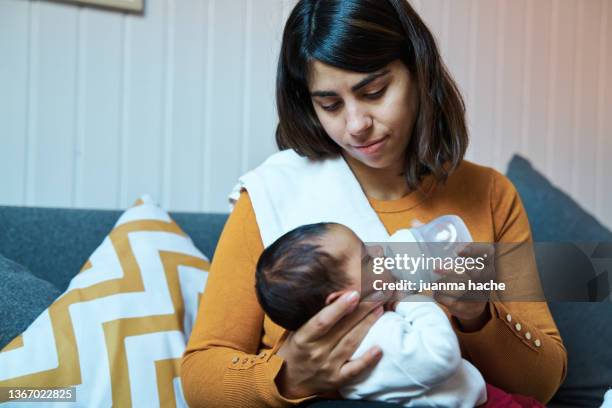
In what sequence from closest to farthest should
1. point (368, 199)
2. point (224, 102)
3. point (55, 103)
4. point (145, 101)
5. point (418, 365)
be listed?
point (418, 365), point (368, 199), point (55, 103), point (145, 101), point (224, 102)

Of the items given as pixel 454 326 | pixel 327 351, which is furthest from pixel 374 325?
pixel 454 326

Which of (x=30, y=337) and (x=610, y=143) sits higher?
(x=610, y=143)

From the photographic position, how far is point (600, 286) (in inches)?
58.8

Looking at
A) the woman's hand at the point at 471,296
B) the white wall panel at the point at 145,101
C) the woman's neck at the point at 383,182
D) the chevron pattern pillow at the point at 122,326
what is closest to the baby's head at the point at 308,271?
the woman's hand at the point at 471,296

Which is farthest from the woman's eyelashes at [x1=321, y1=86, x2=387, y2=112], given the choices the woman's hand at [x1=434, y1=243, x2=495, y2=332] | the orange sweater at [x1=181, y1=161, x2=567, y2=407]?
the woman's hand at [x1=434, y1=243, x2=495, y2=332]

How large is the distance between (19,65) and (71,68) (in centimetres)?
12

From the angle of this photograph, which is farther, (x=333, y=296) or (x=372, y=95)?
(x=372, y=95)

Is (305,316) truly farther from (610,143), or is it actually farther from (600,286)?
(610,143)

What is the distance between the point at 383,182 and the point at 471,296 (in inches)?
15.3

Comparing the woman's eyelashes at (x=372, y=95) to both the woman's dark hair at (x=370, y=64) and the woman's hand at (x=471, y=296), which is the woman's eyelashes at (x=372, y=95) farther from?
the woman's hand at (x=471, y=296)

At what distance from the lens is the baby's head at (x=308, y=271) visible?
938 millimetres

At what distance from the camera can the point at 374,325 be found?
0.97m

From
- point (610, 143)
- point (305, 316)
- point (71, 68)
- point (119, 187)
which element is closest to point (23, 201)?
point (119, 187)

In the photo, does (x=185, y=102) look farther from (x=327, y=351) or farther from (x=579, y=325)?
(x=579, y=325)
